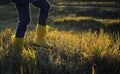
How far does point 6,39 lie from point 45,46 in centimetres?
95

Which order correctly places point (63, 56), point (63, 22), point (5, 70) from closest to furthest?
point (5, 70) < point (63, 56) < point (63, 22)

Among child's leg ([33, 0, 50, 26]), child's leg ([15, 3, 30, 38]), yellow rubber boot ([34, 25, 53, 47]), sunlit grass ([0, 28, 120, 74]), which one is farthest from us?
yellow rubber boot ([34, 25, 53, 47])

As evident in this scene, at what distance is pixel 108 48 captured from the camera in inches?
218

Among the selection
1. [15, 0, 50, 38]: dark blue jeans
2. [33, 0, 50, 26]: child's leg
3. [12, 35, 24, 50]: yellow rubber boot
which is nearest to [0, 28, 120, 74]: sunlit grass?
[12, 35, 24, 50]: yellow rubber boot

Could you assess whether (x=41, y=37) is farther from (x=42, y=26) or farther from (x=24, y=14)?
(x=24, y=14)

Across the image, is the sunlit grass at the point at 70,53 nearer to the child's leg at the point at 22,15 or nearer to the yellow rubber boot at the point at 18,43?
the yellow rubber boot at the point at 18,43

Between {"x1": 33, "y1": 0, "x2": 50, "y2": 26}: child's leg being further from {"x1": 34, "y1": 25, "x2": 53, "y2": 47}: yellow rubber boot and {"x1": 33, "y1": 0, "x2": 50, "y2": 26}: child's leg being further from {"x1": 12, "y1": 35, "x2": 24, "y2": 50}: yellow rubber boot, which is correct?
{"x1": 12, "y1": 35, "x2": 24, "y2": 50}: yellow rubber boot

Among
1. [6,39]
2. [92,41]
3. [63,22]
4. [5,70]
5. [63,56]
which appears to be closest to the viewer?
[5,70]

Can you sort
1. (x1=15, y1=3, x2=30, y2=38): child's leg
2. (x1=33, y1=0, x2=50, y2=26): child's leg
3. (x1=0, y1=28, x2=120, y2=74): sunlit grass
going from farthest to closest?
(x1=33, y1=0, x2=50, y2=26): child's leg, (x1=15, y1=3, x2=30, y2=38): child's leg, (x1=0, y1=28, x2=120, y2=74): sunlit grass

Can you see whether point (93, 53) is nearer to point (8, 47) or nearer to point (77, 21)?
point (8, 47)

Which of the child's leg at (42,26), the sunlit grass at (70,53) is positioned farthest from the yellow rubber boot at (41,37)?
the sunlit grass at (70,53)

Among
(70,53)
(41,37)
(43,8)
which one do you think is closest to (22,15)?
(43,8)

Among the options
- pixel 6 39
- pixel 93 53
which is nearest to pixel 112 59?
pixel 93 53

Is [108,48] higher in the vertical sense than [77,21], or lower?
higher
